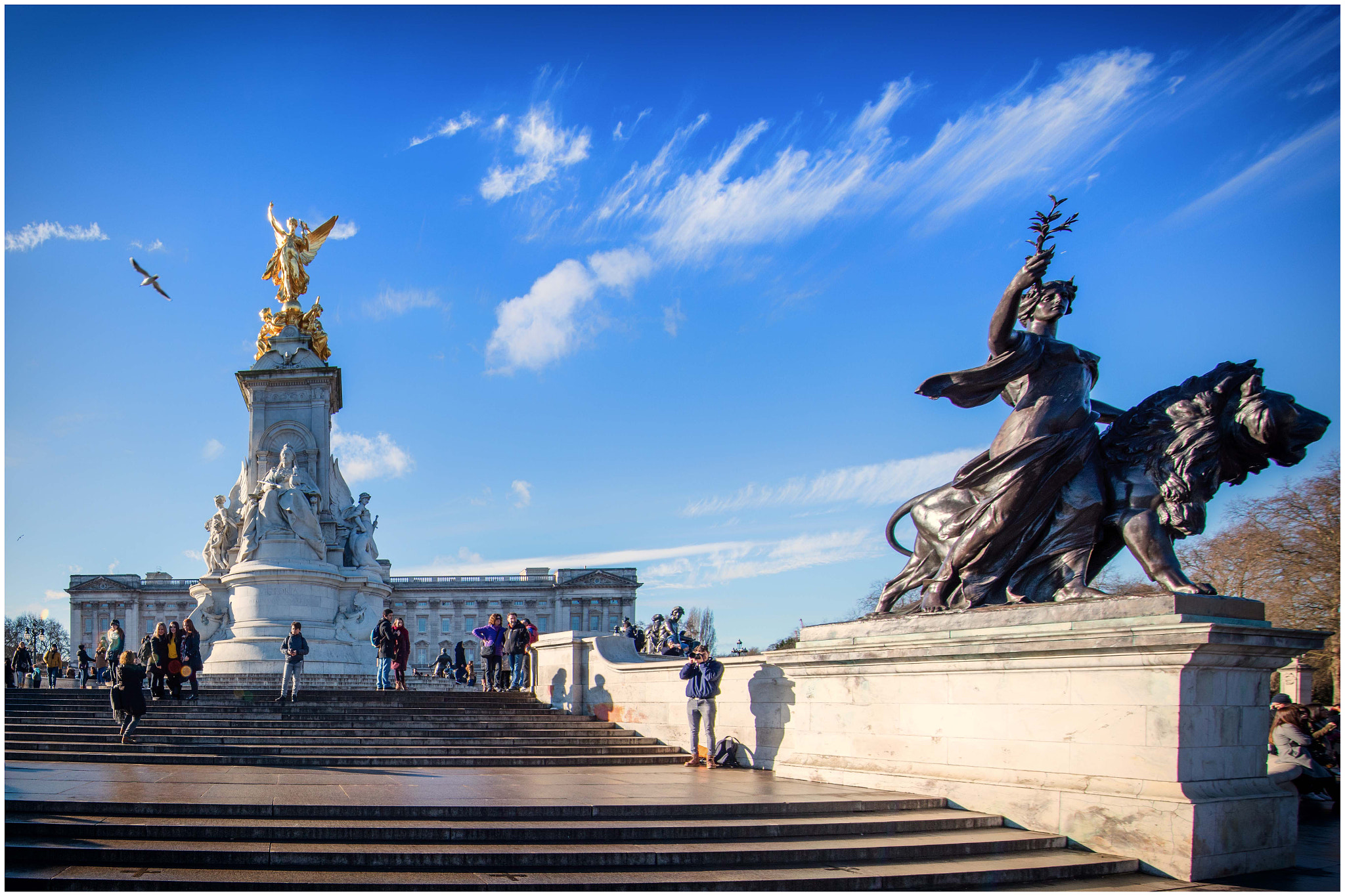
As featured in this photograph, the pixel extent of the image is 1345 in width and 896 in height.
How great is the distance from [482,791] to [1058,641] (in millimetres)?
5761

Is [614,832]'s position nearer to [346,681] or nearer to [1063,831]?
[1063,831]

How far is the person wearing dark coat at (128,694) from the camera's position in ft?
43.9

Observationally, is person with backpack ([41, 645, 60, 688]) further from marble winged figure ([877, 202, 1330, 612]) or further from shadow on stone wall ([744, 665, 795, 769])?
marble winged figure ([877, 202, 1330, 612])

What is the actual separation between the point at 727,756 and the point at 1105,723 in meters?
5.81

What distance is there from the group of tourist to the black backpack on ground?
618 cm

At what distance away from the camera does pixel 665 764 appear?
14.3 metres

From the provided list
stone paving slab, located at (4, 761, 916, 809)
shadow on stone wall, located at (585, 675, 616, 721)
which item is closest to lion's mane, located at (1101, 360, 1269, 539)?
stone paving slab, located at (4, 761, 916, 809)

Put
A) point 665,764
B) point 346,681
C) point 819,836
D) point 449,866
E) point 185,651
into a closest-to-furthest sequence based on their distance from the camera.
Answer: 1. point 449,866
2. point 819,836
3. point 665,764
4. point 185,651
5. point 346,681

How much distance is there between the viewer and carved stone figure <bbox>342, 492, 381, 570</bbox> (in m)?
31.2

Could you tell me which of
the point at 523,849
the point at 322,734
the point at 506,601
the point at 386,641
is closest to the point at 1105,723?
the point at 523,849

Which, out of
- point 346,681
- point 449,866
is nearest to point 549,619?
point 346,681

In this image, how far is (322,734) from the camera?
1499 centimetres

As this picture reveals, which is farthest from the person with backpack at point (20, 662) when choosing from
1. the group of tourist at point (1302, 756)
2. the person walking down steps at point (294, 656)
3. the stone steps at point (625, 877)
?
the group of tourist at point (1302, 756)

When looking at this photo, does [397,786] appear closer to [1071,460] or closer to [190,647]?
[1071,460]
